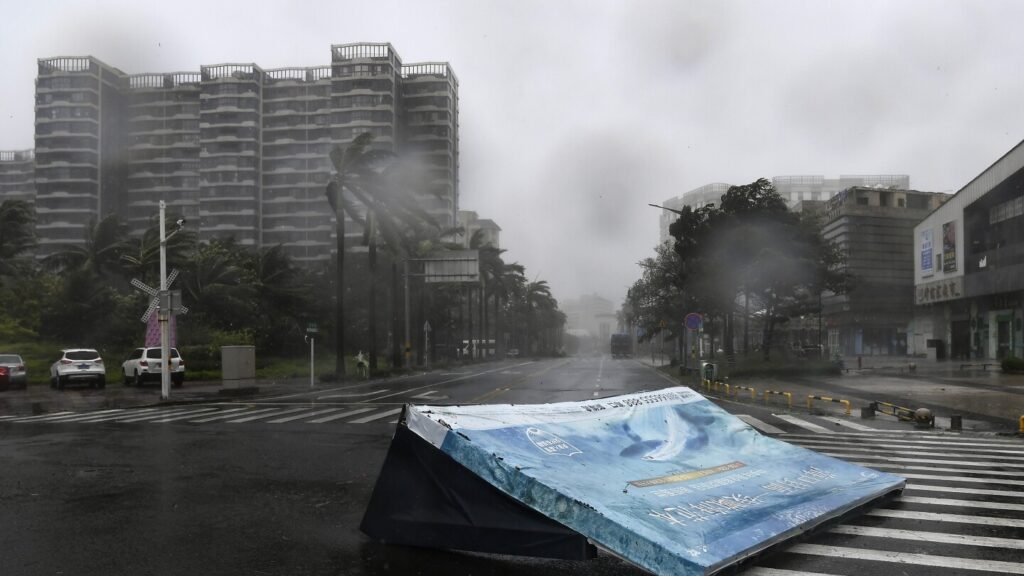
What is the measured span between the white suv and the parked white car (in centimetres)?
120

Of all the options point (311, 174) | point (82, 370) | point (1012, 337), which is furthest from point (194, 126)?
point (1012, 337)

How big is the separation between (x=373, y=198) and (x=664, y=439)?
31.1 m

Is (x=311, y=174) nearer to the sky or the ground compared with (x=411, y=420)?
nearer to the sky

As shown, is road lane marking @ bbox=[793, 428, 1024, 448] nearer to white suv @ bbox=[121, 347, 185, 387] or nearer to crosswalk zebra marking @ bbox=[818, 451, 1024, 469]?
crosswalk zebra marking @ bbox=[818, 451, 1024, 469]

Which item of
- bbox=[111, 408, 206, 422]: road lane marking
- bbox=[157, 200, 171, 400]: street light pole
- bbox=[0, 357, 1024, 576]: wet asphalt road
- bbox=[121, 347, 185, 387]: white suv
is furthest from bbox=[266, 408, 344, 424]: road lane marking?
bbox=[121, 347, 185, 387]: white suv

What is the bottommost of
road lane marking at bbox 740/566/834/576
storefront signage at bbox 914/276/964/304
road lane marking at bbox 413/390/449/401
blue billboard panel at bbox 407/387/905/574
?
road lane marking at bbox 413/390/449/401

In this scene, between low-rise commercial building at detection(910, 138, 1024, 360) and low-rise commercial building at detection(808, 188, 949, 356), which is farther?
low-rise commercial building at detection(808, 188, 949, 356)

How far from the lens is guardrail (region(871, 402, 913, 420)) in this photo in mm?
16531

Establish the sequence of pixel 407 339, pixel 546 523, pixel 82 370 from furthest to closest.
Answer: pixel 407 339 → pixel 82 370 → pixel 546 523

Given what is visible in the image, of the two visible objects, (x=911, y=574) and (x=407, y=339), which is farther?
(x=407, y=339)

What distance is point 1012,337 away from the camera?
4147 cm

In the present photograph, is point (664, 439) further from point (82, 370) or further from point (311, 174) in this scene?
point (311, 174)

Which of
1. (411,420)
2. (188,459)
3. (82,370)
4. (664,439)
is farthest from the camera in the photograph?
(82,370)

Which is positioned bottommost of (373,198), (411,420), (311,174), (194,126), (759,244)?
(411,420)
